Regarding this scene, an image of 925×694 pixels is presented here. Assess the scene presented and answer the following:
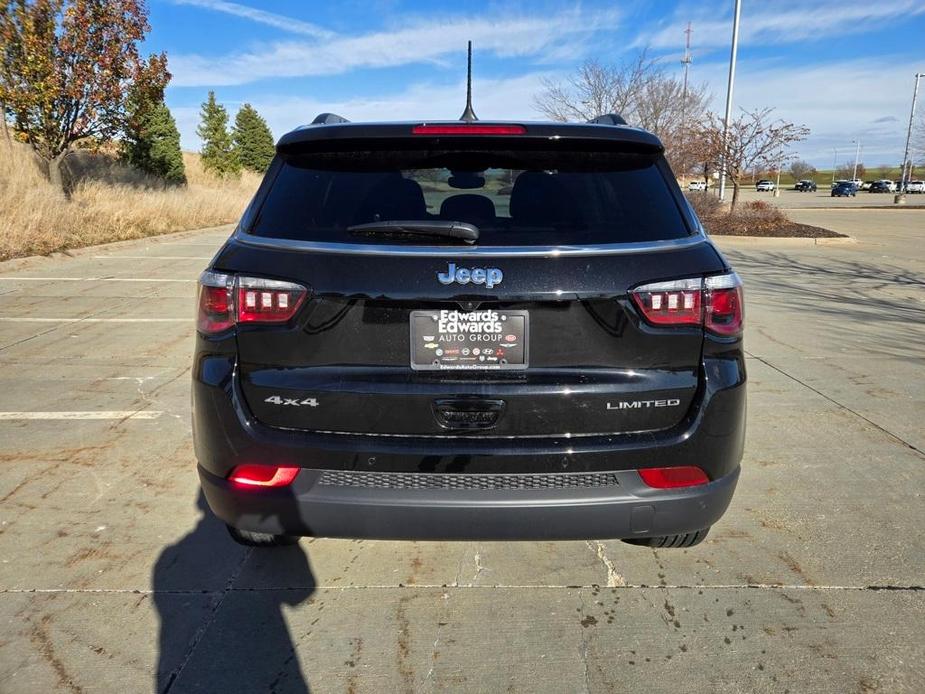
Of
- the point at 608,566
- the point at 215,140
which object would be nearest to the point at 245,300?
the point at 608,566

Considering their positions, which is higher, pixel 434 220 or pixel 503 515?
pixel 434 220

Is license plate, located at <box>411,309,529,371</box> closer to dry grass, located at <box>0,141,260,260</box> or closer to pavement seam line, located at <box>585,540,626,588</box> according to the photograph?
pavement seam line, located at <box>585,540,626,588</box>

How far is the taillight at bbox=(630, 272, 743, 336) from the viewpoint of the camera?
2.15 meters

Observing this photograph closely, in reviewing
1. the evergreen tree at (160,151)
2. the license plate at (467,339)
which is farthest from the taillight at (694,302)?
the evergreen tree at (160,151)

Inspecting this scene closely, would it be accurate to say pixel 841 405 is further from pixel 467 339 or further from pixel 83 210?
pixel 83 210

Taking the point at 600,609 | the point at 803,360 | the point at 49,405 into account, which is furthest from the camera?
the point at 803,360

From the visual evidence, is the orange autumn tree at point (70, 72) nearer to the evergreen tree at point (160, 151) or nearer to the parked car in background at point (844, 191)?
the evergreen tree at point (160, 151)

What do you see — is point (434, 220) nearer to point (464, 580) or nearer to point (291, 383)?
point (291, 383)

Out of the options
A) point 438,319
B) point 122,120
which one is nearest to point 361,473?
point 438,319

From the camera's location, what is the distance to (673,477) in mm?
2227

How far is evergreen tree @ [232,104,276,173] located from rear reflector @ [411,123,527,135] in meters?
54.4

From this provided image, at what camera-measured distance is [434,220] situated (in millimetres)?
2256

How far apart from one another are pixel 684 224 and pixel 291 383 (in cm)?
145

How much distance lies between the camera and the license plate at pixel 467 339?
2.12 metres
